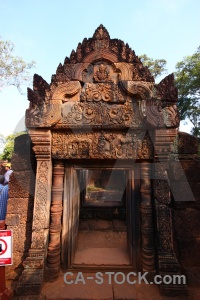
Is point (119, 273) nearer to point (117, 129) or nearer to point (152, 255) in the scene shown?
point (152, 255)

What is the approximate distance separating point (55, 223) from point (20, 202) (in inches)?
28.3

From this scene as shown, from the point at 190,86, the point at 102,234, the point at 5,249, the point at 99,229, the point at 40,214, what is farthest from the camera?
the point at 190,86

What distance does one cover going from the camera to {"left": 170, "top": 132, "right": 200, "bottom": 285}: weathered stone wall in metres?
2.93

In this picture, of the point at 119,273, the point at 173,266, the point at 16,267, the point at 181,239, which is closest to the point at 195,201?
the point at 181,239

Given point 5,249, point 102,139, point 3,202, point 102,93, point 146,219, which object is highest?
point 102,93

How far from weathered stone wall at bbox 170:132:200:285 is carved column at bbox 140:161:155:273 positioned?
0.42 m

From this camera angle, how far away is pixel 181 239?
9.64ft

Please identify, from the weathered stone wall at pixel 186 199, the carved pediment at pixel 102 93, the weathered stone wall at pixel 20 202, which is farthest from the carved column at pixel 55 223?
the weathered stone wall at pixel 186 199

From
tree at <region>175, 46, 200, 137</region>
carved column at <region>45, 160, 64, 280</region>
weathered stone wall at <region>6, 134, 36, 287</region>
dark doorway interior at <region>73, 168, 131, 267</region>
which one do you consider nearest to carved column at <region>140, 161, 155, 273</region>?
dark doorway interior at <region>73, 168, 131, 267</region>

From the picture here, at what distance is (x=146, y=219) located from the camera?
9.64 ft

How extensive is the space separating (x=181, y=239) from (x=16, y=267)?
2762mm

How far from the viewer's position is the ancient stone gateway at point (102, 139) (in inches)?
114

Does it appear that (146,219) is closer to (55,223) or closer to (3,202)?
(55,223)

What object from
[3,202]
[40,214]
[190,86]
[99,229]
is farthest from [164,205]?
[190,86]
